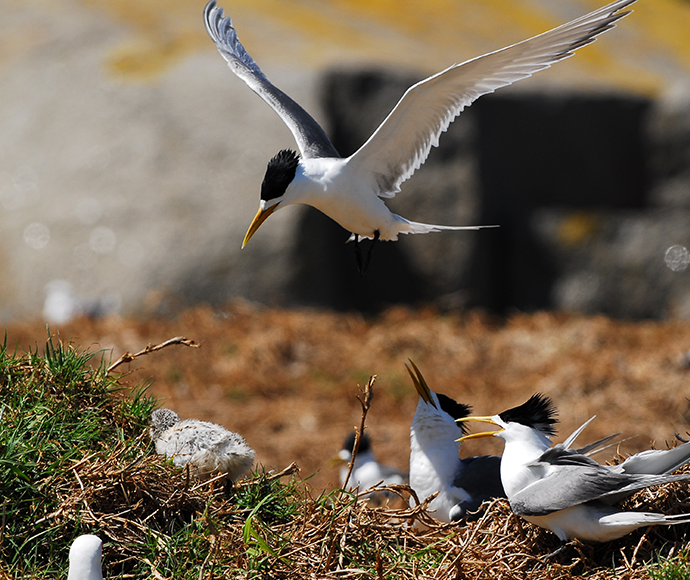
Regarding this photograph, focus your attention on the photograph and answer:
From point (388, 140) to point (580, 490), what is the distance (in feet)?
5.14

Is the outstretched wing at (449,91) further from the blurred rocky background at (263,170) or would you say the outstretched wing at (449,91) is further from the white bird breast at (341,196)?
the blurred rocky background at (263,170)

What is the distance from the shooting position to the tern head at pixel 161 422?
117 inches

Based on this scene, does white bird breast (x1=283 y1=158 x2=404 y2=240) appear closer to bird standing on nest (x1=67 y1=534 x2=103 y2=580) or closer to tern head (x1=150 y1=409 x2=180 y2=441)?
tern head (x1=150 y1=409 x2=180 y2=441)

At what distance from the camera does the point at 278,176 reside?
9.29 ft

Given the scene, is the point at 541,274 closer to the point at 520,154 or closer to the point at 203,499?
the point at 520,154

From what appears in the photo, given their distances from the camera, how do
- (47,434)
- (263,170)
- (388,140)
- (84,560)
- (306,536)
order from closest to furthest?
(84,560)
(306,536)
(47,434)
(388,140)
(263,170)

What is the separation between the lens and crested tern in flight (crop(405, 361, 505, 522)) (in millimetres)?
3275

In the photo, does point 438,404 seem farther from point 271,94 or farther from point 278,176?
point 271,94

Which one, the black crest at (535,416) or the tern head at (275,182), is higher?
the tern head at (275,182)

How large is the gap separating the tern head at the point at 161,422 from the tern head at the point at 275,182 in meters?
0.71

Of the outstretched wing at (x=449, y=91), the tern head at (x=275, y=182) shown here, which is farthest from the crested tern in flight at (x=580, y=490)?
the outstretched wing at (x=449, y=91)

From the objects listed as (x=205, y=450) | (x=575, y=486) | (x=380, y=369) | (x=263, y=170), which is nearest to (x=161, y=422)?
(x=205, y=450)

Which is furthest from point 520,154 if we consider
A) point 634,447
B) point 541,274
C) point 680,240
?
point 634,447

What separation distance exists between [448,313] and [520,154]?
2.23m
